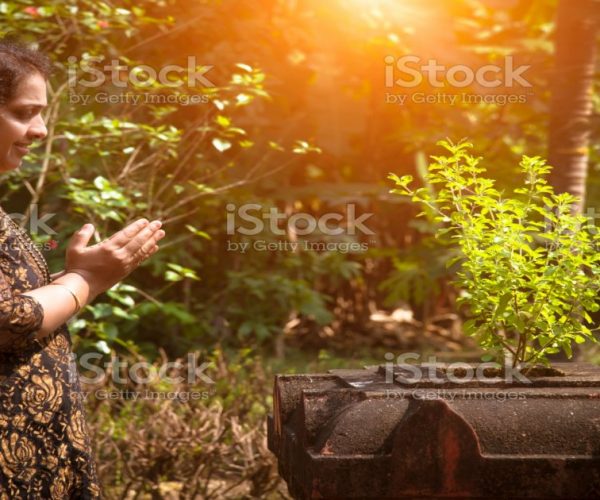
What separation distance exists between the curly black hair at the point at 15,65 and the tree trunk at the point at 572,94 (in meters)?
3.65

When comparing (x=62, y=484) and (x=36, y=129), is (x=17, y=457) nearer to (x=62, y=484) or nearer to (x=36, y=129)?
(x=62, y=484)

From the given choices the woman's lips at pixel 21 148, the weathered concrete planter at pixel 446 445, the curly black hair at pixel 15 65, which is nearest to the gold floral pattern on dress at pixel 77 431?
the weathered concrete planter at pixel 446 445

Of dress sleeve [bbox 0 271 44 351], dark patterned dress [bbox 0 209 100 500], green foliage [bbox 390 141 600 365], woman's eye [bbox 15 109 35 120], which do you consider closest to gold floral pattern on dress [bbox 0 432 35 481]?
dark patterned dress [bbox 0 209 100 500]

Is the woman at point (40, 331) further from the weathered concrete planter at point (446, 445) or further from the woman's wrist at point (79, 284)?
the weathered concrete planter at point (446, 445)

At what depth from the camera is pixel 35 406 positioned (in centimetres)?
238

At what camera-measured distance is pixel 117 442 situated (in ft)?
16.4

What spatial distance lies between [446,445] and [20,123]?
1359 mm

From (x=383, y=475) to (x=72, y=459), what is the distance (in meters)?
0.82

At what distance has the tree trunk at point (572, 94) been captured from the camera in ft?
17.8

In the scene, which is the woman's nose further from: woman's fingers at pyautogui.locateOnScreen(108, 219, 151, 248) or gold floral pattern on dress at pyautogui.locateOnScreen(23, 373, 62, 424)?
gold floral pattern on dress at pyautogui.locateOnScreen(23, 373, 62, 424)

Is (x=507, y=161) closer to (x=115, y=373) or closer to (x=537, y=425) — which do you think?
(x=115, y=373)

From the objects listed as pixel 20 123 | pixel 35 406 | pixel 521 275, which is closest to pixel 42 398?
pixel 35 406

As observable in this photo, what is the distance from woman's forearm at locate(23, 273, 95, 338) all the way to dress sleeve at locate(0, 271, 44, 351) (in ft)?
0.08

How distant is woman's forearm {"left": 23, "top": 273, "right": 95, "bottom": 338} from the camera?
229cm
